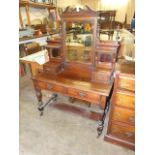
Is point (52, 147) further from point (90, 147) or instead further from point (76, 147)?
point (90, 147)

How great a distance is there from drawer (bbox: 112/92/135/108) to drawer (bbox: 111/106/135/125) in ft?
0.18

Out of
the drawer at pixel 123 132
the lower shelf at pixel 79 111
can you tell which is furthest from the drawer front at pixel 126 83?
the lower shelf at pixel 79 111

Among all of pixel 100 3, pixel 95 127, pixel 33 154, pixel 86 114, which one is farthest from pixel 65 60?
pixel 100 3

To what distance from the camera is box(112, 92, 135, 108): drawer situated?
136 centimetres

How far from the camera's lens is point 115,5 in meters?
4.23

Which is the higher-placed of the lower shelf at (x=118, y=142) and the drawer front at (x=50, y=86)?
the drawer front at (x=50, y=86)

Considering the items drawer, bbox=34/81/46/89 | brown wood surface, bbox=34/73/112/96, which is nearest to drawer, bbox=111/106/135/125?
brown wood surface, bbox=34/73/112/96

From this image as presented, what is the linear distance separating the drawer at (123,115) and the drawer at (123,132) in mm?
75

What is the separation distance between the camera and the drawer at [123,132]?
4.98 ft

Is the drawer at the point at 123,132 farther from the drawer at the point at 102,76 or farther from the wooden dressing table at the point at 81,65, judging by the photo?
the drawer at the point at 102,76

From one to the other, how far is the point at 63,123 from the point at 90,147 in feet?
1.55

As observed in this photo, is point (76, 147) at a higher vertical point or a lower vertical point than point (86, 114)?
lower

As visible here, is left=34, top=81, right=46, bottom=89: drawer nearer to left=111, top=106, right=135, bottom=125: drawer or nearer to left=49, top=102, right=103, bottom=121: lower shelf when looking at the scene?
left=49, top=102, right=103, bottom=121: lower shelf
